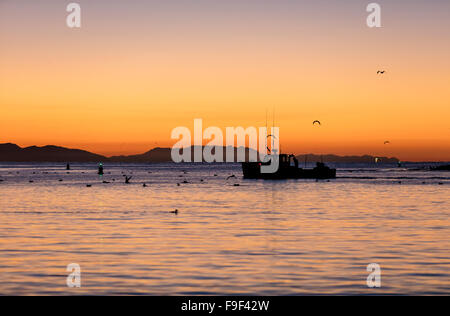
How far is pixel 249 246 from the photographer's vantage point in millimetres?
27906

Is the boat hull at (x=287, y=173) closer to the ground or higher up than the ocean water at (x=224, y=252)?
higher up

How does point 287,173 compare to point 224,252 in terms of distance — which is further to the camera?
point 287,173

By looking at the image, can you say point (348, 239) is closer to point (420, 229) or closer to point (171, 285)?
point (420, 229)

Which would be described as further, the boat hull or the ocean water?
the boat hull

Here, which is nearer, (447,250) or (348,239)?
(447,250)

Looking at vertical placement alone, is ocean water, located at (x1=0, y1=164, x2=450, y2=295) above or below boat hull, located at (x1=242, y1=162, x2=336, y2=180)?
below

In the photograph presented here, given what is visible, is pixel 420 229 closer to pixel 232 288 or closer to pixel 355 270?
pixel 355 270

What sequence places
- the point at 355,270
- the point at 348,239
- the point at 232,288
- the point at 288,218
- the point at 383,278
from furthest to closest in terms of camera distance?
1. the point at 288,218
2. the point at 348,239
3. the point at 355,270
4. the point at 383,278
5. the point at 232,288

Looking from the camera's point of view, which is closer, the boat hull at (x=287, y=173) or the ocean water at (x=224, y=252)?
the ocean water at (x=224, y=252)

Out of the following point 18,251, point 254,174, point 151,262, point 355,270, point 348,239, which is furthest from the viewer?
point 254,174

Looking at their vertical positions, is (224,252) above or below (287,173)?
below

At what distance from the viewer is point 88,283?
62.9 ft

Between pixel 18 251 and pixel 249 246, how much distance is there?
953 centimetres

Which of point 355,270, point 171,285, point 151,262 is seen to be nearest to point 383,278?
point 355,270
